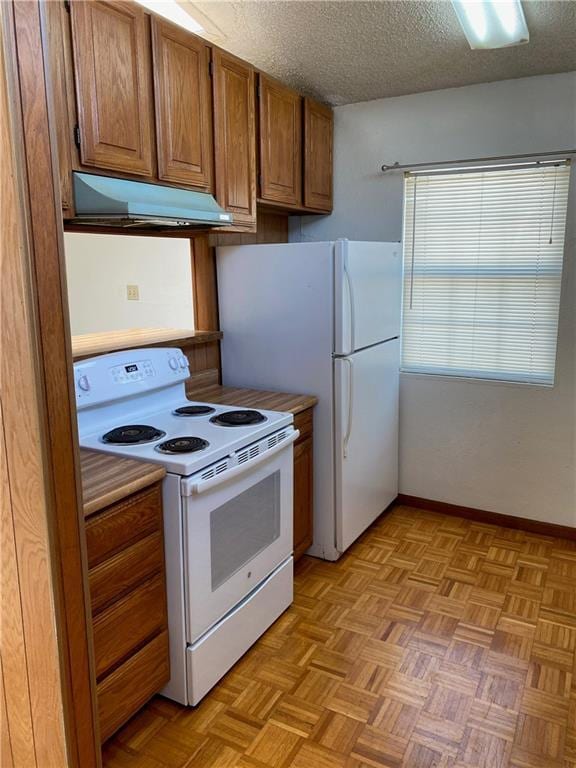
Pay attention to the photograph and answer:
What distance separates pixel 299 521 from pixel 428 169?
6.61ft

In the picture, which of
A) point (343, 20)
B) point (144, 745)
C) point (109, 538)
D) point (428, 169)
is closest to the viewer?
point (109, 538)

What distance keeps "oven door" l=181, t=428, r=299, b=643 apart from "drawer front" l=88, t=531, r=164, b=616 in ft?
0.32

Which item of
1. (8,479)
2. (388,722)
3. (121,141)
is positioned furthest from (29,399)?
(388,722)

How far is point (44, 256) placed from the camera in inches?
41.3

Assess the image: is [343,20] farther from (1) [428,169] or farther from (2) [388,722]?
(2) [388,722]

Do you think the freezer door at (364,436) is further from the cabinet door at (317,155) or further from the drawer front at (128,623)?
the drawer front at (128,623)

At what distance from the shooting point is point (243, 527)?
2.15 m

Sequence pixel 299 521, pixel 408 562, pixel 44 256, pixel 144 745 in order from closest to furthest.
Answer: pixel 44 256 → pixel 144 745 → pixel 299 521 → pixel 408 562

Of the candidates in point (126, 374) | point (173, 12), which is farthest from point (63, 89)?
point (126, 374)

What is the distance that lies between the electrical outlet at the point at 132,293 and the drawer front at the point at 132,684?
1.69 m

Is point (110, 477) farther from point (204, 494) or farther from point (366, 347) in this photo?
point (366, 347)

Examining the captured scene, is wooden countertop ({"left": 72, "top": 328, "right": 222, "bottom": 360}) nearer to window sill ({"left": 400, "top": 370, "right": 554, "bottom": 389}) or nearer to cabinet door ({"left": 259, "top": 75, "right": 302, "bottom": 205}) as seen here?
cabinet door ({"left": 259, "top": 75, "right": 302, "bottom": 205})

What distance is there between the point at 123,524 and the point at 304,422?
3.95 ft

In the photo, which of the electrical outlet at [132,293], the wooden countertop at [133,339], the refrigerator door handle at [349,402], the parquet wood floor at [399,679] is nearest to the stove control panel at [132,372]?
the wooden countertop at [133,339]
